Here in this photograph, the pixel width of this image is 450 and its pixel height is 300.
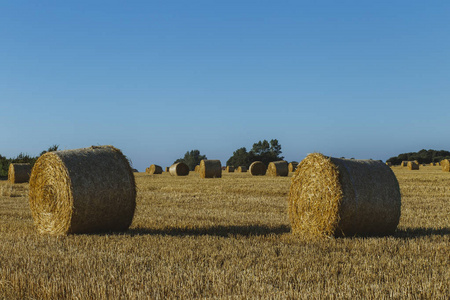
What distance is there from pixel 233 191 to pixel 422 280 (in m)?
14.6

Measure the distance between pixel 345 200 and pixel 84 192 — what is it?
4854 mm

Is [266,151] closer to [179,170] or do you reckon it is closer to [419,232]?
[179,170]

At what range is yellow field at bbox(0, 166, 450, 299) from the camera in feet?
15.6

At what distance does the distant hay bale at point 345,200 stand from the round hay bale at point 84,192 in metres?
3.51

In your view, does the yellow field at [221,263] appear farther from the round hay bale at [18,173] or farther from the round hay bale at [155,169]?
the round hay bale at [155,169]

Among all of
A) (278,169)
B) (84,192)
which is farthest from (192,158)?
(84,192)

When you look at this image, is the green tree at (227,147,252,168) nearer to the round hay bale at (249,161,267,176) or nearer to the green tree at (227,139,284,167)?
the green tree at (227,139,284,167)

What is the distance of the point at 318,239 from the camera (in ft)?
27.0

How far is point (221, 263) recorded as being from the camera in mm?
6023

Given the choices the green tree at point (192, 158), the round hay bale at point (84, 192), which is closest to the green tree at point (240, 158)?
the green tree at point (192, 158)

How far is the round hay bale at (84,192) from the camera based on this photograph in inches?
349

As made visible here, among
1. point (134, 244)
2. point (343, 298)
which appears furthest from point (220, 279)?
point (134, 244)

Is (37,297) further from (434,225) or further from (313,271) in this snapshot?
(434,225)

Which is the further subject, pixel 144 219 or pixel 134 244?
pixel 144 219
